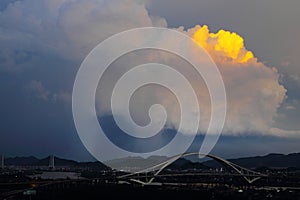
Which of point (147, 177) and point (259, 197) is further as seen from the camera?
point (147, 177)

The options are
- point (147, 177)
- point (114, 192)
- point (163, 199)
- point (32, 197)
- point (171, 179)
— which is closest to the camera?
point (32, 197)

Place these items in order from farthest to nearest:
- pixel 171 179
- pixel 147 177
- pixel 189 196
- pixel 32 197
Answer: pixel 171 179
pixel 147 177
pixel 189 196
pixel 32 197

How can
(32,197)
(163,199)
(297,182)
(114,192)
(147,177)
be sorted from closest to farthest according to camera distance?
1. (32,197)
2. (163,199)
3. (114,192)
4. (147,177)
5. (297,182)

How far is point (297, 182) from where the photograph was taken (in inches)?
4045

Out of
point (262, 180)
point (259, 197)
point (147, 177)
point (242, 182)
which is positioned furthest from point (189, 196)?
point (262, 180)

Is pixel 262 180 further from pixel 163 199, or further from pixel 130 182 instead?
pixel 163 199

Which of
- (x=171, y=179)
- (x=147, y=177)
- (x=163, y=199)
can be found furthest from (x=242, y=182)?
(x=163, y=199)

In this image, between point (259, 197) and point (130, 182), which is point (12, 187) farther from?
point (259, 197)

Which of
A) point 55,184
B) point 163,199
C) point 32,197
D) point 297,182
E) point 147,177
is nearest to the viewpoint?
point 32,197

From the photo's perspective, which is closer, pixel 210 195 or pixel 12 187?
pixel 210 195

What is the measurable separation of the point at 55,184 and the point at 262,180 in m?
53.4

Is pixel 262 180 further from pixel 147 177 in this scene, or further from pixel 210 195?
pixel 210 195

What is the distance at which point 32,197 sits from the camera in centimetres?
5788

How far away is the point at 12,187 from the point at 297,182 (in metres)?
63.7
